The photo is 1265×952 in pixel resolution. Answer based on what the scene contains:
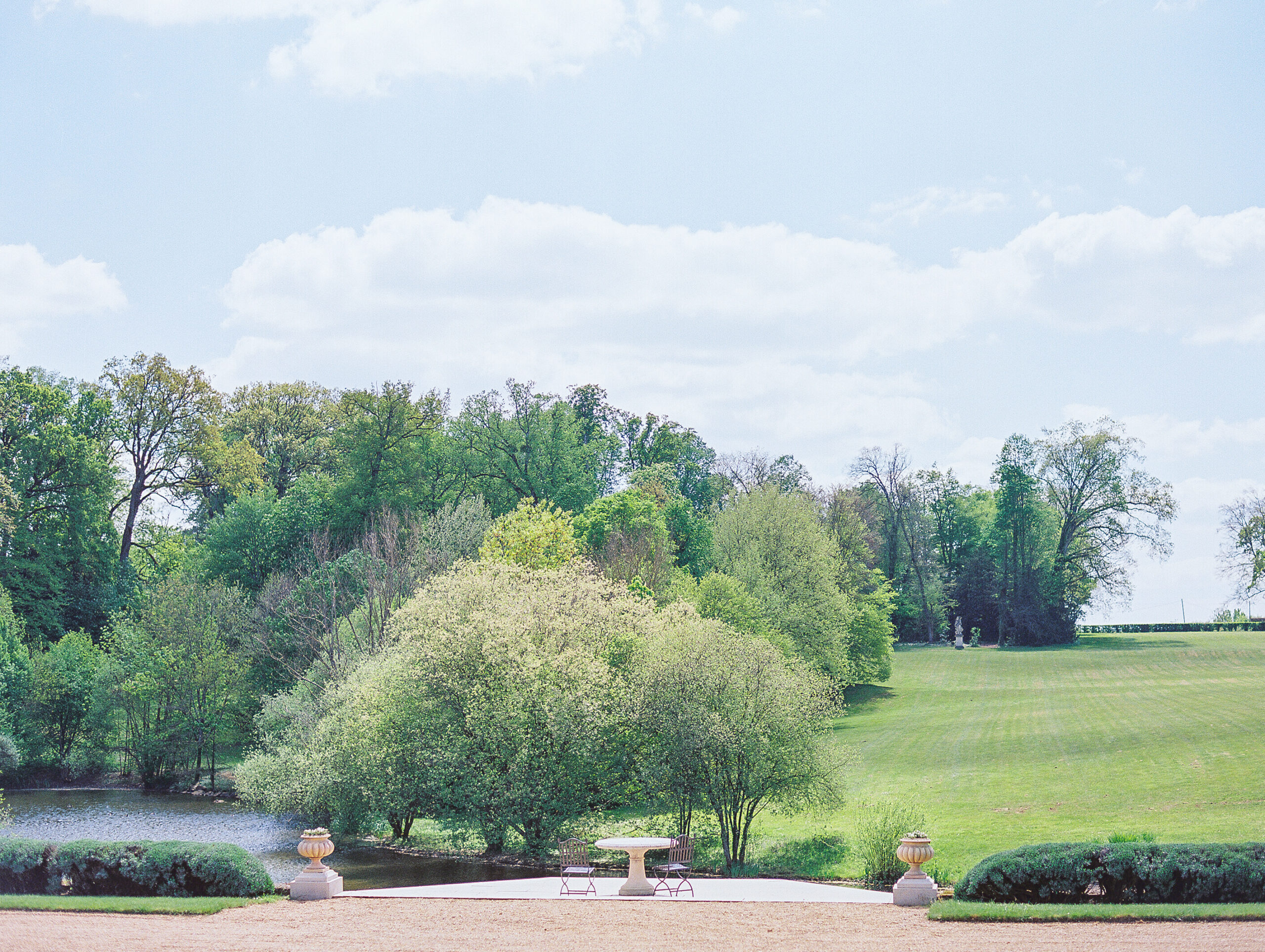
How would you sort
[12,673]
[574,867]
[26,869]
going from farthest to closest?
[12,673] < [574,867] < [26,869]

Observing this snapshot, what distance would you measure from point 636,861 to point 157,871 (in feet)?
30.0

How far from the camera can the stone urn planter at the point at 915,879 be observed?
704 inches

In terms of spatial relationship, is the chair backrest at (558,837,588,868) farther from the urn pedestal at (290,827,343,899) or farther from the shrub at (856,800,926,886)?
the shrub at (856,800,926,886)

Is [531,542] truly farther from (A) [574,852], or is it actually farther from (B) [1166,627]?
(B) [1166,627]

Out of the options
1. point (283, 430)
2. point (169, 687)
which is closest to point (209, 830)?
point (169, 687)

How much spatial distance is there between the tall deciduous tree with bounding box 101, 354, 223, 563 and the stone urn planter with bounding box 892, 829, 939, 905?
46.0 meters

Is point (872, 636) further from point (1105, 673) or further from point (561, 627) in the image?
point (561, 627)

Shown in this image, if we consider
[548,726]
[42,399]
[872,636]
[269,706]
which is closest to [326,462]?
[42,399]

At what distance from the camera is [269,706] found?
39125 millimetres

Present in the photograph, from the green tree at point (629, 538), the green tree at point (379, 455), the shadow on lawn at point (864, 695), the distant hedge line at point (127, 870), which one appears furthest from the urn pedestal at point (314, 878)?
the shadow on lawn at point (864, 695)

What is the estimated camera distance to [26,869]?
64.1 feet

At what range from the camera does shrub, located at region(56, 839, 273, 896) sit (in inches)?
765

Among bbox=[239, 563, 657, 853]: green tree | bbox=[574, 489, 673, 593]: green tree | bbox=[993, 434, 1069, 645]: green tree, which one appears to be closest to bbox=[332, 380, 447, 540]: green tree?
bbox=[574, 489, 673, 593]: green tree

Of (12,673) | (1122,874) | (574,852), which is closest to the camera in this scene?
(1122,874)
